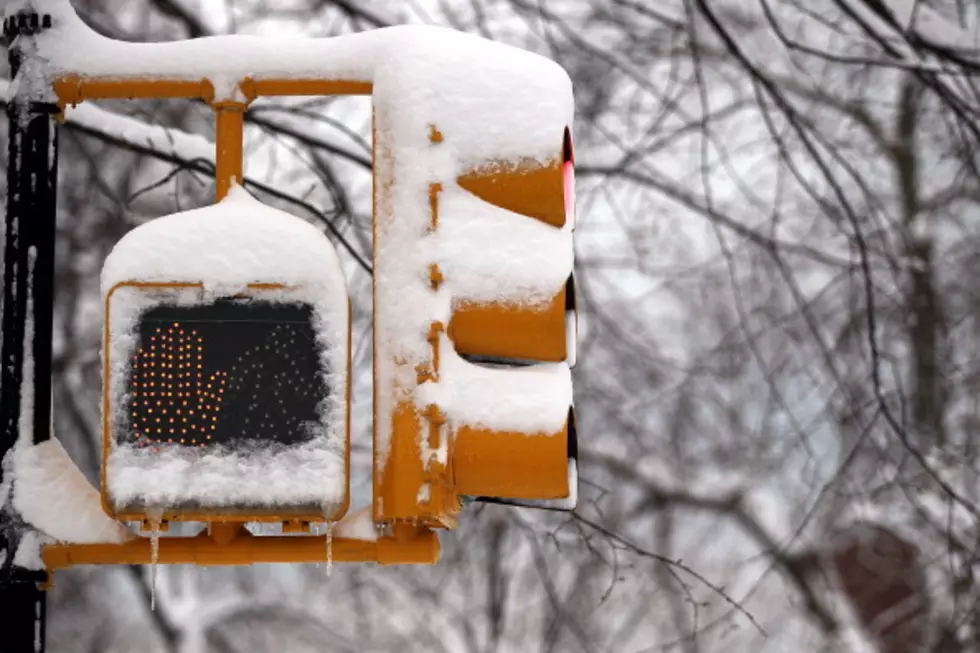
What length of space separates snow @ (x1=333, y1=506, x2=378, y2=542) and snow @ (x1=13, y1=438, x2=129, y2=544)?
1.58 feet

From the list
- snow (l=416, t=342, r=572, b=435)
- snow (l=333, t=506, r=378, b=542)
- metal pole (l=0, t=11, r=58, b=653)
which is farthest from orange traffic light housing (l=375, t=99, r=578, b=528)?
metal pole (l=0, t=11, r=58, b=653)

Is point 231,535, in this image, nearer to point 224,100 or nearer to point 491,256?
point 491,256

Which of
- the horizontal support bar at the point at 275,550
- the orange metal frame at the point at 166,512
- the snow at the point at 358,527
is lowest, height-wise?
the horizontal support bar at the point at 275,550

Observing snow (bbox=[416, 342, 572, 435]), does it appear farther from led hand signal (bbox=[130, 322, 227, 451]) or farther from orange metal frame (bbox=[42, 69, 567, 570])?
led hand signal (bbox=[130, 322, 227, 451])

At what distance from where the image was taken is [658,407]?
14945mm

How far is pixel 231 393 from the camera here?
3.32 metres

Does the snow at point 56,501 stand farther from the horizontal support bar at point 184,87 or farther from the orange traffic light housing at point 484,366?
the horizontal support bar at point 184,87

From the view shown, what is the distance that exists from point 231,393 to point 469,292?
1.80ft

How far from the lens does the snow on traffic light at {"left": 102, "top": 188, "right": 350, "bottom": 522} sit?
3.30m

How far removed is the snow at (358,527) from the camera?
3.49 m

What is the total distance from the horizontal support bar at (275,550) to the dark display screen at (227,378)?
0.28 m

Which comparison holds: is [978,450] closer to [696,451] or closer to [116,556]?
[696,451]

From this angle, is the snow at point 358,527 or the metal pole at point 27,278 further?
the metal pole at point 27,278

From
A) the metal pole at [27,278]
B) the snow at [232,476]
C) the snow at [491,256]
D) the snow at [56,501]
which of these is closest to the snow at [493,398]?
the snow at [491,256]
